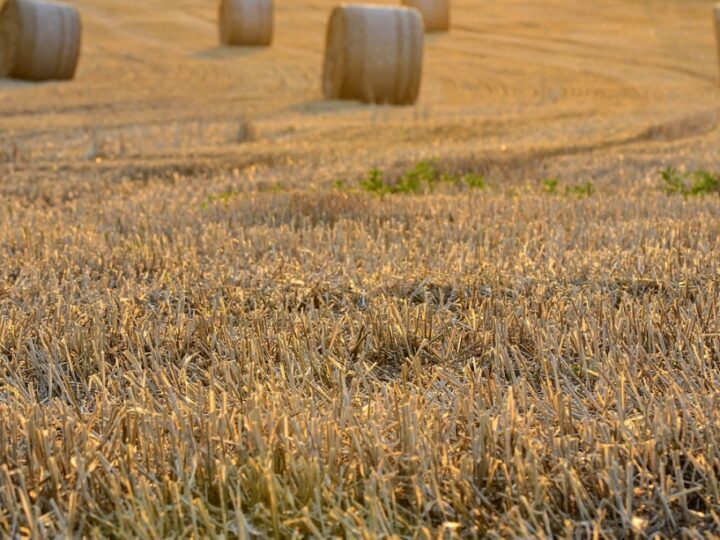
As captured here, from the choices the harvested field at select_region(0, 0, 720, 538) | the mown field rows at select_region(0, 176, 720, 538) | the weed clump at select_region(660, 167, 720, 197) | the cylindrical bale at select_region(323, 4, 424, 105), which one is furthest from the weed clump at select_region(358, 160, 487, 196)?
the cylindrical bale at select_region(323, 4, 424, 105)

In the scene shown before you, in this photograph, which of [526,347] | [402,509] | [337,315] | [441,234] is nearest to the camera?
[402,509]

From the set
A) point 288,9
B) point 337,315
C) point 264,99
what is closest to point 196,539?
point 337,315

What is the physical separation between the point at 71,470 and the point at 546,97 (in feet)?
51.9

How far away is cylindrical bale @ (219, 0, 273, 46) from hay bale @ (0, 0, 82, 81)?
25.2 ft

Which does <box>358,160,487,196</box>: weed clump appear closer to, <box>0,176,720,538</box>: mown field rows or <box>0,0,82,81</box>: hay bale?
<box>0,176,720,538</box>: mown field rows

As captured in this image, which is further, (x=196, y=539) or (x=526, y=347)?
(x=526, y=347)

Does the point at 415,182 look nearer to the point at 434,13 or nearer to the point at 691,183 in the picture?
the point at 691,183

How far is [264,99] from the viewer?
1591 centimetres

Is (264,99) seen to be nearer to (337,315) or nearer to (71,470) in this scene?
(337,315)


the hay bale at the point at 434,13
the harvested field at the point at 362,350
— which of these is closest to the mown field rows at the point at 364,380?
the harvested field at the point at 362,350

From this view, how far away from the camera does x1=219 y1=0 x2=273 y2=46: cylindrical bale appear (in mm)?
26438

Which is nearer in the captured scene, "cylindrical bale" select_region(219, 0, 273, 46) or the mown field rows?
the mown field rows

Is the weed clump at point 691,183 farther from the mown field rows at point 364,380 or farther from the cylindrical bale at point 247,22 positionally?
the cylindrical bale at point 247,22

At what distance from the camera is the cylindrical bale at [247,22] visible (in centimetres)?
2644
